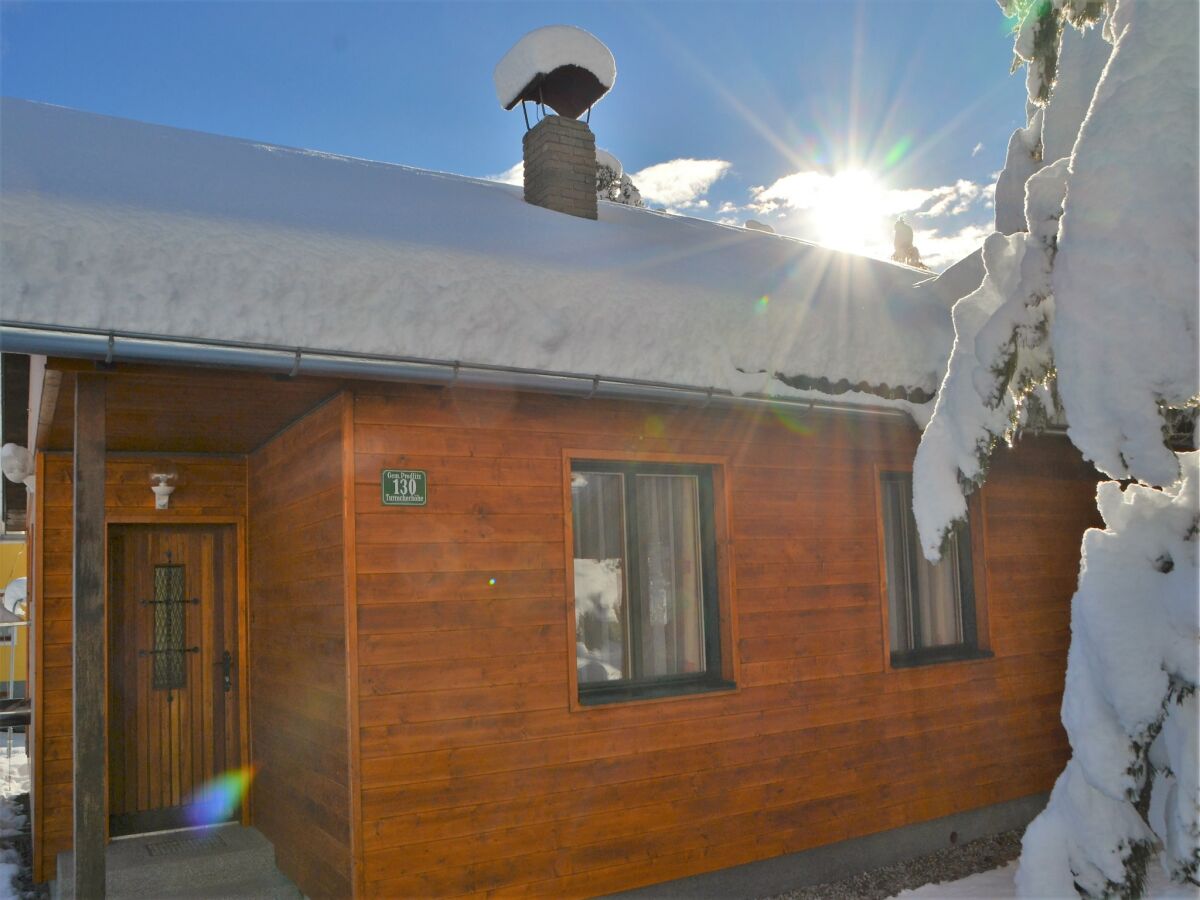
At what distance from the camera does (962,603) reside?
303 inches

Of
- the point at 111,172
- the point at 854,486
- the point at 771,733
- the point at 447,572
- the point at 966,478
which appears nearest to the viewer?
the point at 966,478

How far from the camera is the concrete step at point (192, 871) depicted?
6105mm

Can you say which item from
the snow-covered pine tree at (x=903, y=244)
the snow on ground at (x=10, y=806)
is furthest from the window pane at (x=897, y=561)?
the snow-covered pine tree at (x=903, y=244)

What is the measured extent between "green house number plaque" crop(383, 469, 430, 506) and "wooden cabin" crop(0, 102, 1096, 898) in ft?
0.05

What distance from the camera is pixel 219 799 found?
24.5 feet

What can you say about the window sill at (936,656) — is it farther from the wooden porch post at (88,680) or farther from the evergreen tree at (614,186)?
the evergreen tree at (614,186)

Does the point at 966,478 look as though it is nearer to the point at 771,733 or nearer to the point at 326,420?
the point at 771,733

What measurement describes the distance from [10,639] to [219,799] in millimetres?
12909

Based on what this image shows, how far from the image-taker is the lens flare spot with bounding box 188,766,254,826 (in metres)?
7.41

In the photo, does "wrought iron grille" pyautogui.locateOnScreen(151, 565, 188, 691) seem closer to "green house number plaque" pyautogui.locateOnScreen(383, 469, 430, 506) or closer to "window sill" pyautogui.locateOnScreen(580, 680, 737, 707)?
"green house number plaque" pyautogui.locateOnScreen(383, 469, 430, 506)

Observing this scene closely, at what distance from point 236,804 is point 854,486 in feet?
16.6

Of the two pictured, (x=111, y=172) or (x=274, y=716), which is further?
(x=274, y=716)

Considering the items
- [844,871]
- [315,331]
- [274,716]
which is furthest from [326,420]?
[844,871]

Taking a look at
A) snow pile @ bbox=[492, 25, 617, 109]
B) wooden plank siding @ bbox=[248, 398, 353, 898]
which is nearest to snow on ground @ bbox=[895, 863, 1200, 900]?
wooden plank siding @ bbox=[248, 398, 353, 898]
